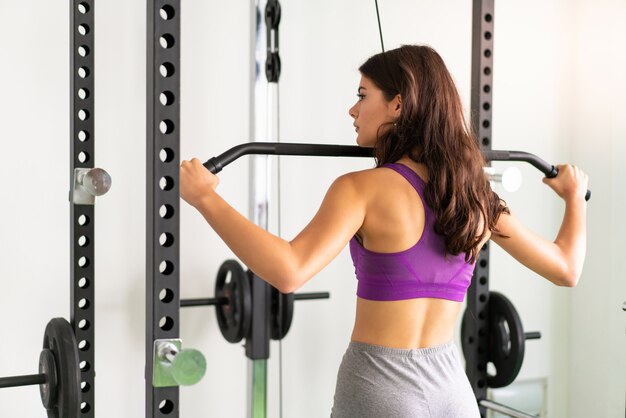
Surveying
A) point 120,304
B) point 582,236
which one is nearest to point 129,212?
point 120,304

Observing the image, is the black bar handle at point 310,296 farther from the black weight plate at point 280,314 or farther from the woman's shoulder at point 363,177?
the woman's shoulder at point 363,177

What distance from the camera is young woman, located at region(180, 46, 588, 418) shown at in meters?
1.41

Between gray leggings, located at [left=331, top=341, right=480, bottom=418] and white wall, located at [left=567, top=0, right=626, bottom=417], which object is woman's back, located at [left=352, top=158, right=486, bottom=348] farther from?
white wall, located at [left=567, top=0, right=626, bottom=417]

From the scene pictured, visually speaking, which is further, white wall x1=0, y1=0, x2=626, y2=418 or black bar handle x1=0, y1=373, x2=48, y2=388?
white wall x1=0, y1=0, x2=626, y2=418

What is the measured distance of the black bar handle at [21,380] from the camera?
5.57 feet

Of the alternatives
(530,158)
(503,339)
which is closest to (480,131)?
(530,158)

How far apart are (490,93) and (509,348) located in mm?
779

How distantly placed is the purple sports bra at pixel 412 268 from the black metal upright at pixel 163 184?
42 centimetres

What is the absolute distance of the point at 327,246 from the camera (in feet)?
4.65

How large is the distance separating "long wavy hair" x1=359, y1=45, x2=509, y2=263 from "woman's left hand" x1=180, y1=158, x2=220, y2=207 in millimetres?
402

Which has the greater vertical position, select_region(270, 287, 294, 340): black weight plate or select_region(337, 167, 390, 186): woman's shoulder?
select_region(337, 167, 390, 186): woman's shoulder

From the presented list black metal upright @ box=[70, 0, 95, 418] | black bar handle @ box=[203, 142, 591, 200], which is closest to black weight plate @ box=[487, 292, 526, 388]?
black bar handle @ box=[203, 142, 591, 200]

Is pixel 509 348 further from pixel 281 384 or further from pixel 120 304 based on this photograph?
pixel 120 304

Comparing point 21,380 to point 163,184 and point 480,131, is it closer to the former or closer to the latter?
point 163,184
